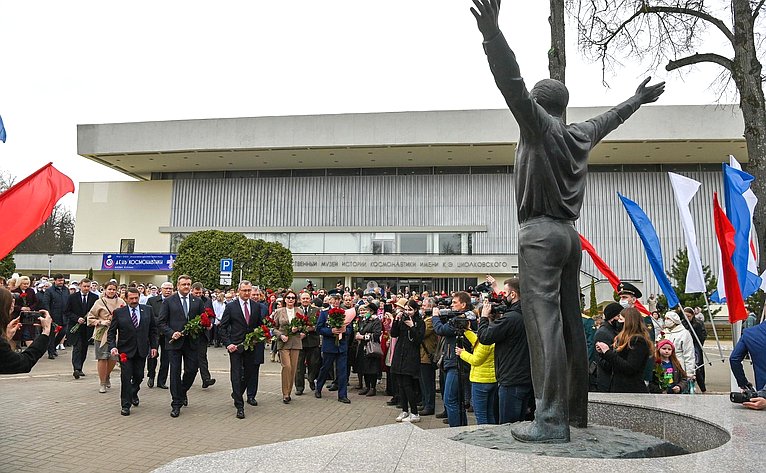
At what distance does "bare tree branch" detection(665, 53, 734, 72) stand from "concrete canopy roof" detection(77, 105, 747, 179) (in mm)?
23668

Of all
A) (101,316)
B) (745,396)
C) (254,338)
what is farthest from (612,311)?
(101,316)

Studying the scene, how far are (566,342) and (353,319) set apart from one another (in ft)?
27.1

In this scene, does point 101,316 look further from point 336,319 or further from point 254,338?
point 336,319

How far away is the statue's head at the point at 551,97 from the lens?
4367 mm

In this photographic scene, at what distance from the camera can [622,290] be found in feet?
24.7

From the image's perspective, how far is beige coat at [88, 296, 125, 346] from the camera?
11328 mm

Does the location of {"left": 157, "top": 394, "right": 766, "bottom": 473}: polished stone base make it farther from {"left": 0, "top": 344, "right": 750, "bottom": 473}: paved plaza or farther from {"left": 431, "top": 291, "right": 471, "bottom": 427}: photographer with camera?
{"left": 0, "top": 344, "right": 750, "bottom": 473}: paved plaza

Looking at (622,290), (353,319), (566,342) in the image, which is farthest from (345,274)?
(566,342)

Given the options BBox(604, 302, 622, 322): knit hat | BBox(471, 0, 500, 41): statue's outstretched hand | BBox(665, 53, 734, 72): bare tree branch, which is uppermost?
BBox(665, 53, 734, 72): bare tree branch

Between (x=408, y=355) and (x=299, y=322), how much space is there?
2644 mm

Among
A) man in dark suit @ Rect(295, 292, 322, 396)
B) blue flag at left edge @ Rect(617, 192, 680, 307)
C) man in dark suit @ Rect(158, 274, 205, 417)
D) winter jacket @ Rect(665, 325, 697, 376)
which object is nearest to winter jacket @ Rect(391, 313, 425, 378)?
man in dark suit @ Rect(295, 292, 322, 396)

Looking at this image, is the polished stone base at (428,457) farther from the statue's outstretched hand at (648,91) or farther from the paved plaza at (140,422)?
the paved plaza at (140,422)

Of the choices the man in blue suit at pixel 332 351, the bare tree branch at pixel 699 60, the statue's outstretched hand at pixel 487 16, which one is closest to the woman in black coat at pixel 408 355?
the man in blue suit at pixel 332 351

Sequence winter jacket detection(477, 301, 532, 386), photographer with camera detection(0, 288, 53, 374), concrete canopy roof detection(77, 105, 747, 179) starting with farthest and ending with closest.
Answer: concrete canopy roof detection(77, 105, 747, 179) → winter jacket detection(477, 301, 532, 386) → photographer with camera detection(0, 288, 53, 374)
